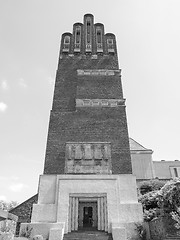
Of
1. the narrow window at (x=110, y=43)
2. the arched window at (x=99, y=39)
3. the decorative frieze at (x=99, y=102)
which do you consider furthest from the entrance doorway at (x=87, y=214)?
the narrow window at (x=110, y=43)

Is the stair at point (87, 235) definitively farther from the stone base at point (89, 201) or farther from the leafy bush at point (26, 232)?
the leafy bush at point (26, 232)

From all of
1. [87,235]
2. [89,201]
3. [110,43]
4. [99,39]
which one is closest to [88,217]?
[89,201]

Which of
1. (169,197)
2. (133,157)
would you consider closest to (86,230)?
(169,197)

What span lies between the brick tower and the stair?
0.54 m

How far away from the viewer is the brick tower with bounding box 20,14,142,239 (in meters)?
14.9

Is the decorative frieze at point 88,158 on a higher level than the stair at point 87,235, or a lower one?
higher

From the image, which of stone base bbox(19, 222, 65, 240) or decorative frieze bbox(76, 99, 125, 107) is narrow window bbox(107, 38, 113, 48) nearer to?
decorative frieze bbox(76, 99, 125, 107)

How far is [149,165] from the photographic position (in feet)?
83.7

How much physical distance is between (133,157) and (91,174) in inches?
416

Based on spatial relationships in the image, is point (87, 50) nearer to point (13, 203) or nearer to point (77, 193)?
point (77, 193)

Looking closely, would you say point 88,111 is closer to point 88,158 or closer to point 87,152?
point 87,152

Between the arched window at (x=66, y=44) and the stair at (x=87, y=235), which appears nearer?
the stair at (x=87, y=235)

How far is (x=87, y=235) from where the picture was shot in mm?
13242

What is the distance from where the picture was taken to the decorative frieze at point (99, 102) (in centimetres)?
2078
